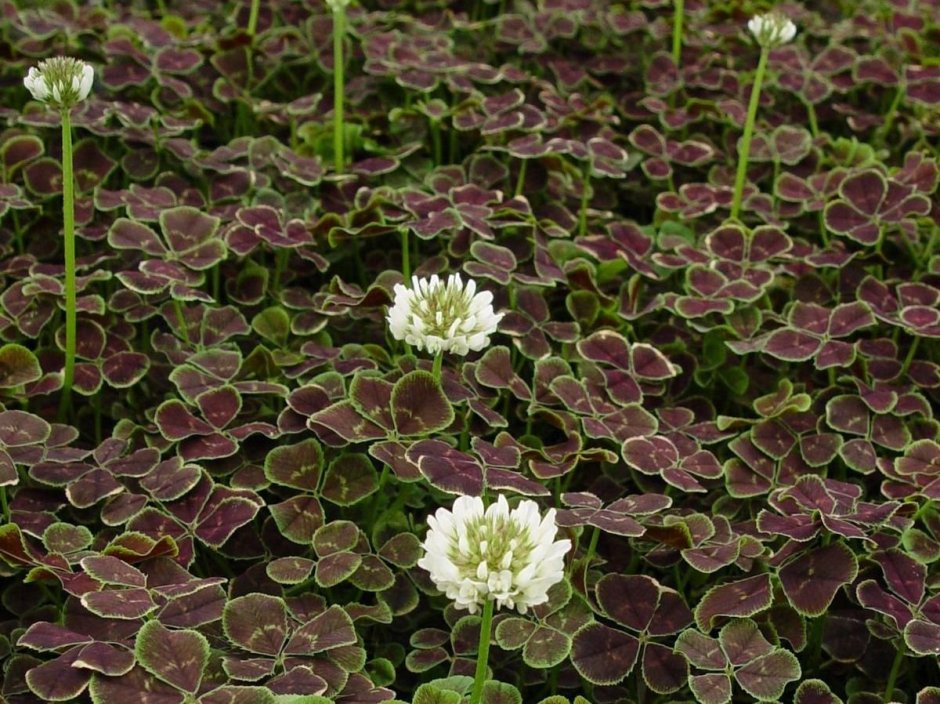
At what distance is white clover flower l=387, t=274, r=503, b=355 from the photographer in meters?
1.66

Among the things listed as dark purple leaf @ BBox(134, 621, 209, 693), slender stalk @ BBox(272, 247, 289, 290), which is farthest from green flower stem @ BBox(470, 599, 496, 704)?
slender stalk @ BBox(272, 247, 289, 290)

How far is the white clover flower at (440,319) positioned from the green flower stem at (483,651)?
442 millimetres

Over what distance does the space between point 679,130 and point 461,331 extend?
1.35 meters

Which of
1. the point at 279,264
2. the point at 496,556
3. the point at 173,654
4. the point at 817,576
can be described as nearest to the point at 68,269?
the point at 279,264

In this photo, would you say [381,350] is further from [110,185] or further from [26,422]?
[110,185]

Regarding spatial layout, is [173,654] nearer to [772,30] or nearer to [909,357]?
[909,357]

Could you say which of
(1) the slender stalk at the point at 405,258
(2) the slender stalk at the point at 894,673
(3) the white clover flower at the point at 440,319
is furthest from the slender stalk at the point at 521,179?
(2) the slender stalk at the point at 894,673

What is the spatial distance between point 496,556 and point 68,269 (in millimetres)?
920

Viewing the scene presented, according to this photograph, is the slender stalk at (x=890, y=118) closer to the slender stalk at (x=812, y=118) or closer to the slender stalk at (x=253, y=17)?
the slender stalk at (x=812, y=118)

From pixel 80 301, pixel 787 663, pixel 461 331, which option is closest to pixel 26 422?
pixel 80 301

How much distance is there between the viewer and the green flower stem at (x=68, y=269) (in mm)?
1771

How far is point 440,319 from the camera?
1645 mm

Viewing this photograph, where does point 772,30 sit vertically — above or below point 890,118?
above

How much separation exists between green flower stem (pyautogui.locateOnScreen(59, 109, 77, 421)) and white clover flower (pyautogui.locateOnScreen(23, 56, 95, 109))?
0.07 feet
